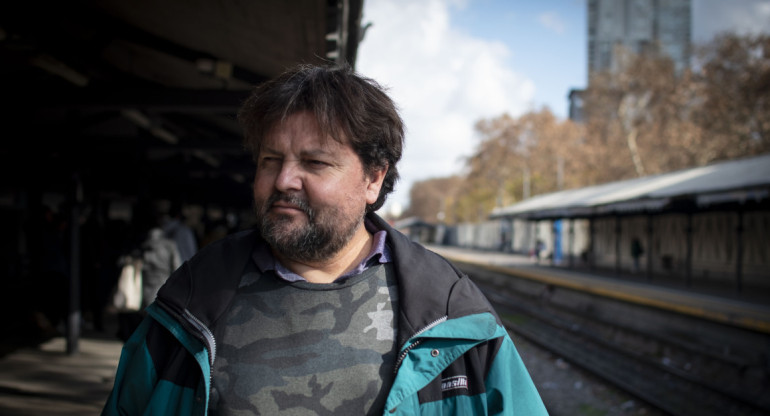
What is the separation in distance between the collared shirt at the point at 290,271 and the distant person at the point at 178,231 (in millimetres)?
4001

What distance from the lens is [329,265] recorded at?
1642 millimetres

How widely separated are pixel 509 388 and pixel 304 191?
0.83 meters

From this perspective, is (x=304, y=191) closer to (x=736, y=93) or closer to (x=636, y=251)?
(x=636, y=251)

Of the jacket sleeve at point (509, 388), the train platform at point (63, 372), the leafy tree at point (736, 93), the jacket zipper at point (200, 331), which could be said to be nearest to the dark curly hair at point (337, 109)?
the jacket zipper at point (200, 331)

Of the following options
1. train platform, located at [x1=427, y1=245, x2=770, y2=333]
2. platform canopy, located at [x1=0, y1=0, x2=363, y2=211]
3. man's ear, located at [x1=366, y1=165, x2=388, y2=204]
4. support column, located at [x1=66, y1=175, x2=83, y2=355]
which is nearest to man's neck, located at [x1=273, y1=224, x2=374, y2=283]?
man's ear, located at [x1=366, y1=165, x2=388, y2=204]

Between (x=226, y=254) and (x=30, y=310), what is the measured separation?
24.5 ft

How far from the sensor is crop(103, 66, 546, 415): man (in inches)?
57.2

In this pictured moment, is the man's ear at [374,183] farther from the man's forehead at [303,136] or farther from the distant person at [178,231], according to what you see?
the distant person at [178,231]

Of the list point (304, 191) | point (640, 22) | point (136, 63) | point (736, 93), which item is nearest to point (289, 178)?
point (304, 191)

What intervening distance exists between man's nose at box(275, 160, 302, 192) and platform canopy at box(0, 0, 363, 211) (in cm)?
88

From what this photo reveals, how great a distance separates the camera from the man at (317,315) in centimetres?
145

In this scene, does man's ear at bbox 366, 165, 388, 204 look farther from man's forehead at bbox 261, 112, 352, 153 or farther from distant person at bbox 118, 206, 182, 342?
distant person at bbox 118, 206, 182, 342

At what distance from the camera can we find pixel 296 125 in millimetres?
1554

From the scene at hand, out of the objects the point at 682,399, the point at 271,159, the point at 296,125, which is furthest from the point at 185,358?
the point at 682,399
